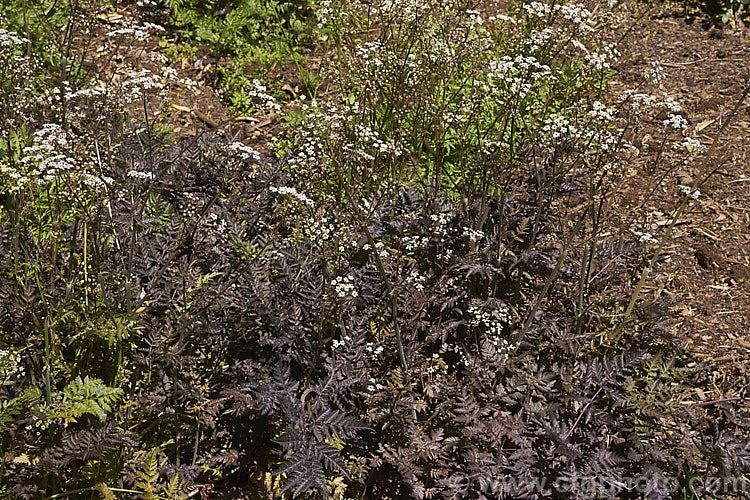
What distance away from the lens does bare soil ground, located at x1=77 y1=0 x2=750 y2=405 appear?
4.29 m

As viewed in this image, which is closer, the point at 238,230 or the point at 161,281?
the point at 161,281

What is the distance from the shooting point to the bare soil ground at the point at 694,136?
169 inches

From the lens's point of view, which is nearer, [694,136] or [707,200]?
[707,200]

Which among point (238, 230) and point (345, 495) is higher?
point (238, 230)

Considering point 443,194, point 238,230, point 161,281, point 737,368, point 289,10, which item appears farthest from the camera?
point 289,10

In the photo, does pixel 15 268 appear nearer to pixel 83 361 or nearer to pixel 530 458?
pixel 83 361

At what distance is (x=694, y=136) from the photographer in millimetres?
5742

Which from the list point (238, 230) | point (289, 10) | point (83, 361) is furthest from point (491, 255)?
point (289, 10)

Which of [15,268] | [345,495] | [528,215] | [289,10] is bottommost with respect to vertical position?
[345,495]

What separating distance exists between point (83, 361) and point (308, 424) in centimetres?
121

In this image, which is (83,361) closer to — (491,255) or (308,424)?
(308,424)

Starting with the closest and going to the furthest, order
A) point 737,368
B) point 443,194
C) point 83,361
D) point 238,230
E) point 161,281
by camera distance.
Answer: point 83,361 → point 161,281 → point 238,230 → point 737,368 → point 443,194

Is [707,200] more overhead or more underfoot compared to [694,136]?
more underfoot

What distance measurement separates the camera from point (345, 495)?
335 centimetres
